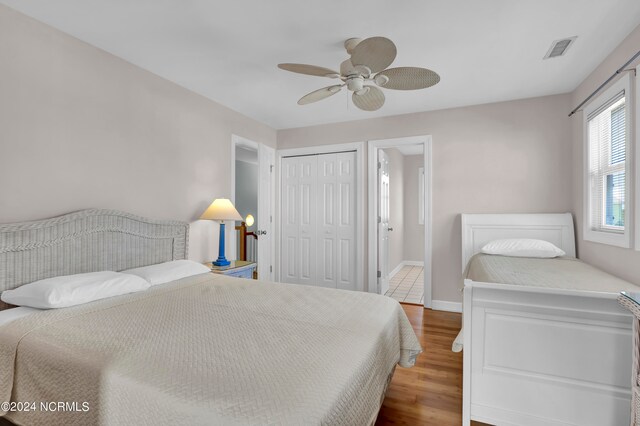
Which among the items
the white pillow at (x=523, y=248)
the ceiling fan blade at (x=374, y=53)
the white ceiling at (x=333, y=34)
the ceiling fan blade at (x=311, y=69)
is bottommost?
the white pillow at (x=523, y=248)

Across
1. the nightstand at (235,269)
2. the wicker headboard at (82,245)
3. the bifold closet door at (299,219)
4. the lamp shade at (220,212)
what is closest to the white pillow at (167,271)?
the wicker headboard at (82,245)

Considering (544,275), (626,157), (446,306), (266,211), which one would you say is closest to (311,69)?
(544,275)

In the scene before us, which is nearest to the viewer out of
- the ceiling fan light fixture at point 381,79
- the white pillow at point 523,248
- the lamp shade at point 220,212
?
the ceiling fan light fixture at point 381,79

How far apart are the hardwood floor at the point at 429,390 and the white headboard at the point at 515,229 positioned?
1.14 meters

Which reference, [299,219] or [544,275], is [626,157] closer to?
[544,275]

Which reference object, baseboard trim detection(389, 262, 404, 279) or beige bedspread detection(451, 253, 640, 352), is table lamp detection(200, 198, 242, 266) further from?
baseboard trim detection(389, 262, 404, 279)

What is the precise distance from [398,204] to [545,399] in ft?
16.2

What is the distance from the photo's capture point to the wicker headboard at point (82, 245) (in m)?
1.86

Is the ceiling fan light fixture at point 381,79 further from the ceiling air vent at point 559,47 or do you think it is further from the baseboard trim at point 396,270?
the baseboard trim at point 396,270

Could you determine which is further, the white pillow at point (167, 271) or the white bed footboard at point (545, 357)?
the white pillow at point (167, 271)

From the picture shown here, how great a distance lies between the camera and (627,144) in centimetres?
218

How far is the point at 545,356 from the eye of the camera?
1540mm

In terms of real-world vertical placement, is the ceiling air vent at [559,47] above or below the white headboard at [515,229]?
above

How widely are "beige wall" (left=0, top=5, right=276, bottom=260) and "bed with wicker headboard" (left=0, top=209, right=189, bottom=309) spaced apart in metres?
0.12
